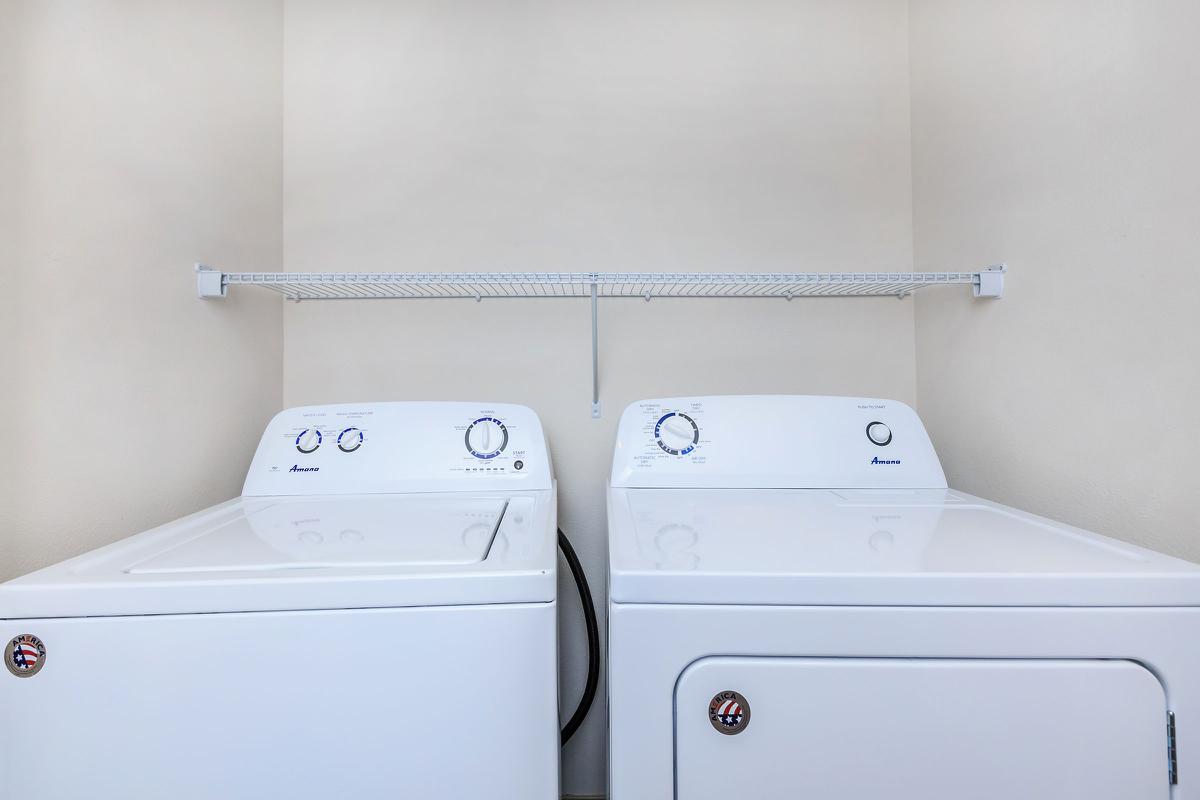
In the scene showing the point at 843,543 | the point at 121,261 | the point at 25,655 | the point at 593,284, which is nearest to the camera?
the point at 25,655

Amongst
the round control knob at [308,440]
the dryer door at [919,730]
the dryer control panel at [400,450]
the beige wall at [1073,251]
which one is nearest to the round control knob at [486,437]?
the dryer control panel at [400,450]

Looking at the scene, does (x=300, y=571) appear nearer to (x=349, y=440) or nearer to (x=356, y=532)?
(x=356, y=532)

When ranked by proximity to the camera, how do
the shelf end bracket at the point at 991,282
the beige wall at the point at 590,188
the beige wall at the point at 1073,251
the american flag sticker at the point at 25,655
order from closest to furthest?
the american flag sticker at the point at 25,655 < the beige wall at the point at 1073,251 < the shelf end bracket at the point at 991,282 < the beige wall at the point at 590,188

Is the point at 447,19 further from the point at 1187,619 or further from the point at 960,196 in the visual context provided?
the point at 1187,619

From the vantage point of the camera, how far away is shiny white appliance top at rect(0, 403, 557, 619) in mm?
740

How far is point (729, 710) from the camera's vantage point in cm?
74

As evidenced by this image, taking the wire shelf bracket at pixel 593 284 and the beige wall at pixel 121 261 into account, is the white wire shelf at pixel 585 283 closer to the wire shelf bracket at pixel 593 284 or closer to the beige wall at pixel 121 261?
the wire shelf bracket at pixel 593 284


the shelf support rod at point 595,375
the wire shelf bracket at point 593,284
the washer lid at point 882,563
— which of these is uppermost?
the wire shelf bracket at point 593,284

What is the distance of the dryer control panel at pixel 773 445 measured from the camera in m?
1.38

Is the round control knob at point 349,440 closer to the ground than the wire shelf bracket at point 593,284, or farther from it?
closer to the ground

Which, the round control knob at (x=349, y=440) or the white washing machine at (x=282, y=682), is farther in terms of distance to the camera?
the round control knob at (x=349, y=440)

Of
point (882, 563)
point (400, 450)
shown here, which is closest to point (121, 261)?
point (400, 450)

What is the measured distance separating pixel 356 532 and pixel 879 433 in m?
1.21

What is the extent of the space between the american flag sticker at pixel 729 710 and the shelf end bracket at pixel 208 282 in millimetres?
1401
